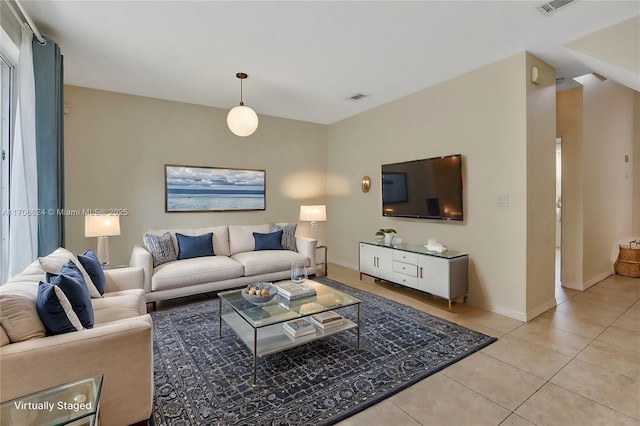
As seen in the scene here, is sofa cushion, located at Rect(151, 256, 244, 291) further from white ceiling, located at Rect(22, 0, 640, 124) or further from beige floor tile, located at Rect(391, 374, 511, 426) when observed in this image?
beige floor tile, located at Rect(391, 374, 511, 426)

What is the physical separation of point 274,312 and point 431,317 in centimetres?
174

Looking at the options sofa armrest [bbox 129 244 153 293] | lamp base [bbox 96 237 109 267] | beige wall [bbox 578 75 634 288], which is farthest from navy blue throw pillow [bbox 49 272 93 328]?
beige wall [bbox 578 75 634 288]

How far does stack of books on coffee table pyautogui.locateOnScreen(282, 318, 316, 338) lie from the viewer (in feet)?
7.73

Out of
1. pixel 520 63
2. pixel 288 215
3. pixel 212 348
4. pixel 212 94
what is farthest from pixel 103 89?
pixel 520 63

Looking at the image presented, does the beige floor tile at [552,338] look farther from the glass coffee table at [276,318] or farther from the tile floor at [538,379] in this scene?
the glass coffee table at [276,318]

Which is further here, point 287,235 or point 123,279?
point 287,235

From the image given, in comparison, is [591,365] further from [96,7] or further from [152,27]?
[96,7]

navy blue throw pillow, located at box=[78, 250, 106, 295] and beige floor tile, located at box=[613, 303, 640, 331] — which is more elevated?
navy blue throw pillow, located at box=[78, 250, 106, 295]

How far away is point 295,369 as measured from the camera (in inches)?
87.5

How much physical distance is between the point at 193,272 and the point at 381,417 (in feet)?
8.68

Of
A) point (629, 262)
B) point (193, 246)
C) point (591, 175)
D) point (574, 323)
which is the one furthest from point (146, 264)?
point (629, 262)

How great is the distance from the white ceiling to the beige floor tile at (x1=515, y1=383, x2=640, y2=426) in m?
2.76

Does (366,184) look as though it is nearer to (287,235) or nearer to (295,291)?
(287,235)

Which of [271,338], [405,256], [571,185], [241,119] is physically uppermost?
[241,119]
